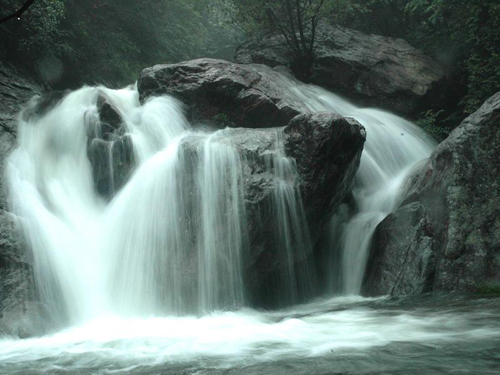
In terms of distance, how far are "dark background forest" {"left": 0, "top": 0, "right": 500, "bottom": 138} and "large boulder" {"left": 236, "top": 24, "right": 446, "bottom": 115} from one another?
0.41 metres

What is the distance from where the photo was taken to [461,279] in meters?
6.41

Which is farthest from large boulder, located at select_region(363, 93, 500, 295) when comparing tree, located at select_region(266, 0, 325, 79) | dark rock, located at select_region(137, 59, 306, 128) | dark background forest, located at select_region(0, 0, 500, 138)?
tree, located at select_region(266, 0, 325, 79)

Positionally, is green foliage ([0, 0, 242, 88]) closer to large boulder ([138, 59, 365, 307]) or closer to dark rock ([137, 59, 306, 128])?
dark rock ([137, 59, 306, 128])

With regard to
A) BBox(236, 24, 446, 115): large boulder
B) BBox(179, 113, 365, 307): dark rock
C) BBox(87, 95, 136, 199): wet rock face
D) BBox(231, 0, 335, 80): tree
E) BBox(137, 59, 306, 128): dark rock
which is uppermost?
BBox(231, 0, 335, 80): tree

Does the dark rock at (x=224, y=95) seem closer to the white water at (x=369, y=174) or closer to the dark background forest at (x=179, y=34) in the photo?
the white water at (x=369, y=174)

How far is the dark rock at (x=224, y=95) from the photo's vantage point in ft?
32.3

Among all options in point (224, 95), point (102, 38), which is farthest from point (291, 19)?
point (102, 38)

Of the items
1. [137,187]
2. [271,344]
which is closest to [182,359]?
[271,344]

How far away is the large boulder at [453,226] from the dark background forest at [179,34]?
16.8 feet

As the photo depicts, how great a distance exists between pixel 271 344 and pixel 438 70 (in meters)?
11.2

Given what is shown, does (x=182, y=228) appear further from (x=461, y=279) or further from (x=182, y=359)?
(x=461, y=279)

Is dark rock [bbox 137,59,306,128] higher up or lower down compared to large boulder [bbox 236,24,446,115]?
lower down

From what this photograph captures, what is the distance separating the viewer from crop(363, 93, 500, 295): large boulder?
253 inches

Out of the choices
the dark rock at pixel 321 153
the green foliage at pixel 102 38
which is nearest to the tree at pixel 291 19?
the green foliage at pixel 102 38
